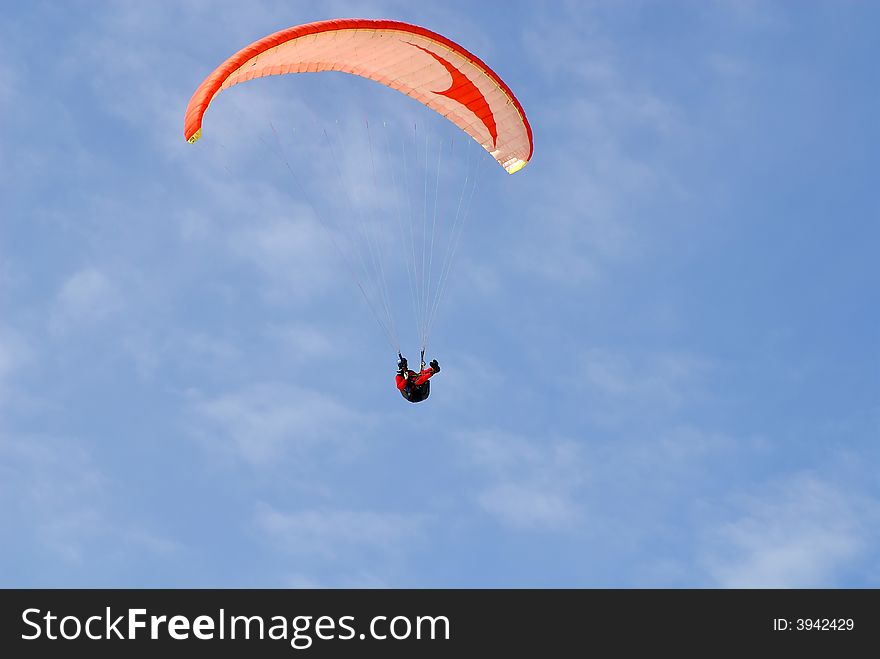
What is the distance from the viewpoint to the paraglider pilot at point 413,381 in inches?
1238

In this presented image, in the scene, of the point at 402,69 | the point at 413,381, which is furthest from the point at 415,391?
the point at 402,69

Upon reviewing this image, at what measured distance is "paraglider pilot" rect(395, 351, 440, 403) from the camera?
103 ft

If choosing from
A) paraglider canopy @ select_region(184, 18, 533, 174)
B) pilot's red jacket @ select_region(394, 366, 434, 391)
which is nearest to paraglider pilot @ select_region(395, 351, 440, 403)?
pilot's red jacket @ select_region(394, 366, 434, 391)

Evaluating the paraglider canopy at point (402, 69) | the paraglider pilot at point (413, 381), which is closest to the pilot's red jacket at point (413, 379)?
the paraglider pilot at point (413, 381)

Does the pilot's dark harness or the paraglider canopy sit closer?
the paraglider canopy

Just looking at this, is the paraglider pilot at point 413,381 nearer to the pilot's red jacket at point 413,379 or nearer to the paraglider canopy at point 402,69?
the pilot's red jacket at point 413,379

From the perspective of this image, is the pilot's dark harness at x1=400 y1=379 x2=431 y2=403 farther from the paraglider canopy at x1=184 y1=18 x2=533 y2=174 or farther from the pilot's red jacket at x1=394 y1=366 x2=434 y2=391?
the paraglider canopy at x1=184 y1=18 x2=533 y2=174

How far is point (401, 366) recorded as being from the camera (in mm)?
31562

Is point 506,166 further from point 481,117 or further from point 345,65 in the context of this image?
point 345,65
